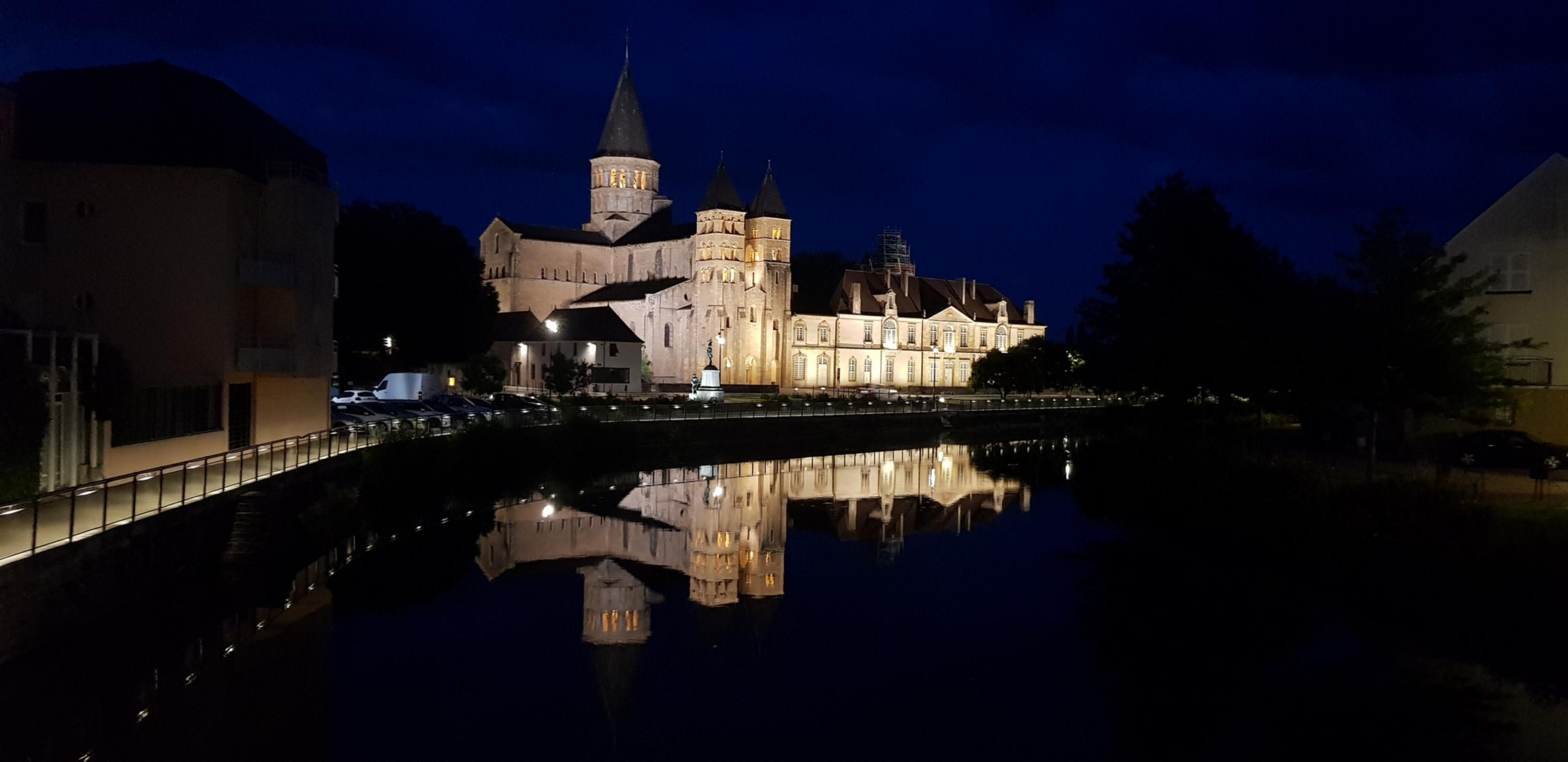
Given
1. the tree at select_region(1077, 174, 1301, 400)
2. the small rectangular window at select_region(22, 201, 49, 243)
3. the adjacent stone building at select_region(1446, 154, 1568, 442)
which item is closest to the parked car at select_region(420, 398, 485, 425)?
the small rectangular window at select_region(22, 201, 49, 243)

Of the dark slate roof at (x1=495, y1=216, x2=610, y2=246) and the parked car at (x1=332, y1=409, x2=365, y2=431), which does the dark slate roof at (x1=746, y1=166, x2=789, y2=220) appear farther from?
the parked car at (x1=332, y1=409, x2=365, y2=431)

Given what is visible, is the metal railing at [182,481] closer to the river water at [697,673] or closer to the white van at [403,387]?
the river water at [697,673]

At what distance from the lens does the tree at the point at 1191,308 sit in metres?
36.7

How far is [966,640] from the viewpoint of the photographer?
1870 centimetres

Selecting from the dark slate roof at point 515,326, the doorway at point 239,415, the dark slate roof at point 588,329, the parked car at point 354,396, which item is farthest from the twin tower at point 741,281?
the doorway at point 239,415

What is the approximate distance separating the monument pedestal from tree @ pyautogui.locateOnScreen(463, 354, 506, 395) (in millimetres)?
10466

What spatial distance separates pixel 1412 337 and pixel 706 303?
6079cm

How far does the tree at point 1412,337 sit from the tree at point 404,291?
3887 centimetres

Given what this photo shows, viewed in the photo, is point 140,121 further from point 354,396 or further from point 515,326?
point 515,326

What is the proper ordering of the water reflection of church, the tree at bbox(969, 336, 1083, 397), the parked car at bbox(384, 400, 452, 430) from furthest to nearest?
the tree at bbox(969, 336, 1083, 397) < the parked car at bbox(384, 400, 452, 430) < the water reflection of church

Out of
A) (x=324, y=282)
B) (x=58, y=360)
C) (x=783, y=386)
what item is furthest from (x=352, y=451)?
(x=783, y=386)

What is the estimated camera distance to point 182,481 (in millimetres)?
19453

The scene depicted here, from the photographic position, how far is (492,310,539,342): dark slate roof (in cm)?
8250

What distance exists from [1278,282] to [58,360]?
4933cm
